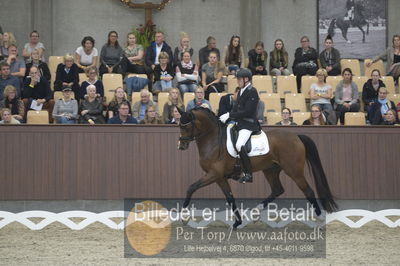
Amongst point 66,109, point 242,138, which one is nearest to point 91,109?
point 66,109

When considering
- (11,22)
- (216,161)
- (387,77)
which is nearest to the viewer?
(216,161)

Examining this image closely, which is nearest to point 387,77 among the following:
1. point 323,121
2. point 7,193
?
point 323,121

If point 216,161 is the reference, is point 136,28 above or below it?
above

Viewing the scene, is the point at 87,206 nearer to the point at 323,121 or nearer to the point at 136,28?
the point at 323,121

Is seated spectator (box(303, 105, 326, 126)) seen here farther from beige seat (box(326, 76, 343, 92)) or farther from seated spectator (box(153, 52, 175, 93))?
seated spectator (box(153, 52, 175, 93))

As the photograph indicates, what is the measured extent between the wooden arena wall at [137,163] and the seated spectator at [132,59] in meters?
3.09

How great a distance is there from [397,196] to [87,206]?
16.4 ft

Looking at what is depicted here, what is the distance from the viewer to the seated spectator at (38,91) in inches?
512

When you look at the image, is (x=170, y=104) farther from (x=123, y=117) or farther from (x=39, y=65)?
(x=39, y=65)

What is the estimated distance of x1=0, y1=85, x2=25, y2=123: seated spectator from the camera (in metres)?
12.5

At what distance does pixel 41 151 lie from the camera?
1151 cm

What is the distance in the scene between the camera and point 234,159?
10.1 m

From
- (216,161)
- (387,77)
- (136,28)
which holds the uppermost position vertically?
(136,28)

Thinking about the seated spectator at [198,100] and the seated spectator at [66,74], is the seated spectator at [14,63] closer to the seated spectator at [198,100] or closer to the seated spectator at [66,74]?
the seated spectator at [66,74]
